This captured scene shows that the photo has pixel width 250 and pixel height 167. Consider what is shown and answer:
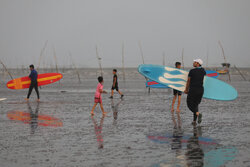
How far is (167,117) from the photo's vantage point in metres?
11.5

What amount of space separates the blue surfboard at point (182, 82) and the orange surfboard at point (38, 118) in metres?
3.89

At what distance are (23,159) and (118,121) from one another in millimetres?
4718

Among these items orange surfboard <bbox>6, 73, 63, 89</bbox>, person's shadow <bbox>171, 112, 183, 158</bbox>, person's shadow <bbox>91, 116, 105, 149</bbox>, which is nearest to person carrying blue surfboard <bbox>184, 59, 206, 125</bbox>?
person's shadow <bbox>171, 112, 183, 158</bbox>

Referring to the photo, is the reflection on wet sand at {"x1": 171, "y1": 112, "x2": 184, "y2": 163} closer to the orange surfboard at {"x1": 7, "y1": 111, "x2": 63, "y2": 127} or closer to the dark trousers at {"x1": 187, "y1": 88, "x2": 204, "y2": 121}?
the dark trousers at {"x1": 187, "y1": 88, "x2": 204, "y2": 121}

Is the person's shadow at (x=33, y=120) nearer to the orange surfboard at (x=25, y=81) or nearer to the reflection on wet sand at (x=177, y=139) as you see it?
the reflection on wet sand at (x=177, y=139)

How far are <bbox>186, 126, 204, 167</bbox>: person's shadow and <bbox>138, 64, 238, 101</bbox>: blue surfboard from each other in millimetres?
4276

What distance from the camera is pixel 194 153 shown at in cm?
652

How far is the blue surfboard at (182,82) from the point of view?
40.7 ft

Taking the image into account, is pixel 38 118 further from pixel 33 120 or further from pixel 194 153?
pixel 194 153

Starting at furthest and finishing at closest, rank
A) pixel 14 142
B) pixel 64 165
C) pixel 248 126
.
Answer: pixel 248 126 < pixel 14 142 < pixel 64 165

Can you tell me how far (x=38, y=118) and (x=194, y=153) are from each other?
605 centimetres

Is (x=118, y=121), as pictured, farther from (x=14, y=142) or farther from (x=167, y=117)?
(x=14, y=142)

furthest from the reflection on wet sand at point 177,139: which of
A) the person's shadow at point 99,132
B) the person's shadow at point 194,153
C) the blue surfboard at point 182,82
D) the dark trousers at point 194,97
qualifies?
the blue surfboard at point 182,82

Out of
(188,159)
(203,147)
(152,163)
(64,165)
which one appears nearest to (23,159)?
(64,165)
